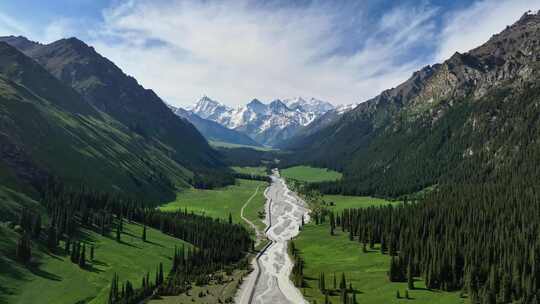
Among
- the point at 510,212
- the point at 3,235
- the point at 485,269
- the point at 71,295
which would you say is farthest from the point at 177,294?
the point at 510,212

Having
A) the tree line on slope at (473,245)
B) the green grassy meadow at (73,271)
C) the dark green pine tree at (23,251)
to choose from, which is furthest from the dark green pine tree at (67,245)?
the tree line on slope at (473,245)

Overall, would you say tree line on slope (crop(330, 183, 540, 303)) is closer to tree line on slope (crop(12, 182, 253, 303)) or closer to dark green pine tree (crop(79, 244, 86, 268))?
tree line on slope (crop(12, 182, 253, 303))

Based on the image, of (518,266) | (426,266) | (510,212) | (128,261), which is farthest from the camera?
(510,212)

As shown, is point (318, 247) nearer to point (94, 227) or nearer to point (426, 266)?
point (426, 266)

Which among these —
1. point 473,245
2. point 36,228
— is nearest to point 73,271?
point 36,228

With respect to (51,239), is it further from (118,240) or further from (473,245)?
(473,245)

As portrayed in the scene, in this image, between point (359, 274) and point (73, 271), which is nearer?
point (73, 271)

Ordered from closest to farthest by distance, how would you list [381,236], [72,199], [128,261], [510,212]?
Answer: [128,261] < [510,212] < [381,236] < [72,199]

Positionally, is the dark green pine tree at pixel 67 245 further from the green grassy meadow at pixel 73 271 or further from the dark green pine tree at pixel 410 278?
the dark green pine tree at pixel 410 278
